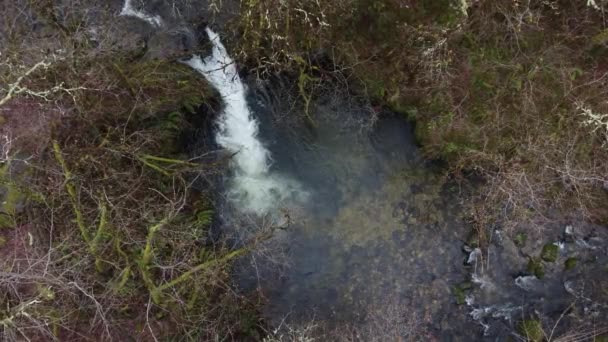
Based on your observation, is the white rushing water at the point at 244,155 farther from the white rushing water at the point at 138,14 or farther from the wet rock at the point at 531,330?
the wet rock at the point at 531,330

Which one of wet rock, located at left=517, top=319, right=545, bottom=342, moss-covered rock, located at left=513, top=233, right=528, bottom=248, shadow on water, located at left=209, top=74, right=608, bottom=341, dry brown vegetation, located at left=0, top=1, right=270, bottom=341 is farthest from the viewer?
moss-covered rock, located at left=513, top=233, right=528, bottom=248

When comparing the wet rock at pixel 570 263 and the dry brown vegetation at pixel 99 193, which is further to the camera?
the wet rock at pixel 570 263

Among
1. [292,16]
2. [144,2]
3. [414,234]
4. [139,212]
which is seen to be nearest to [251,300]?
[139,212]

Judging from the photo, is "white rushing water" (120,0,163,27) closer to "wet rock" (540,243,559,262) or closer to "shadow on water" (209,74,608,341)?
"shadow on water" (209,74,608,341)

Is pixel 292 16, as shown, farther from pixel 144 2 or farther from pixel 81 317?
pixel 81 317

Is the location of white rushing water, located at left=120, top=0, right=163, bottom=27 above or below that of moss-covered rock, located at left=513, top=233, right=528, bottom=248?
above

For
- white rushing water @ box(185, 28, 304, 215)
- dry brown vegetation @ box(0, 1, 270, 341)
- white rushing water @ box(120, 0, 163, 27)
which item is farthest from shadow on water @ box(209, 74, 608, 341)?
white rushing water @ box(120, 0, 163, 27)

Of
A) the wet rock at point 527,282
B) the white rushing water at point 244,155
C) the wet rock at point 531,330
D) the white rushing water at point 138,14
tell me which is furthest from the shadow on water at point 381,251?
the white rushing water at point 138,14
